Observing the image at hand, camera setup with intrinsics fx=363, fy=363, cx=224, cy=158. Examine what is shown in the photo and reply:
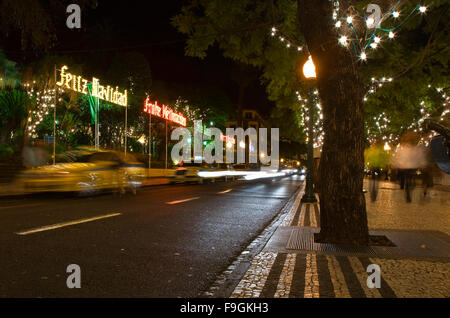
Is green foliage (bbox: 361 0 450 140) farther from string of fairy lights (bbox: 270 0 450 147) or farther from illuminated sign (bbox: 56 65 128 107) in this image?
illuminated sign (bbox: 56 65 128 107)

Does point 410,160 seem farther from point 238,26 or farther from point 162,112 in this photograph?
point 162,112

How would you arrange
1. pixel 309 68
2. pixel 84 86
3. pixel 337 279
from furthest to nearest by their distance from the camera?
pixel 84 86
pixel 309 68
pixel 337 279

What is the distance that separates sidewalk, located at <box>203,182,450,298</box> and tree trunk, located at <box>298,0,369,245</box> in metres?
0.48

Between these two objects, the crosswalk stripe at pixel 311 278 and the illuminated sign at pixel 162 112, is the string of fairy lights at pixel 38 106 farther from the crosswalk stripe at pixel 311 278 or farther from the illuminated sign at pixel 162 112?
the crosswalk stripe at pixel 311 278

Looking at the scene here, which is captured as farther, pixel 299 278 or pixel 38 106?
pixel 38 106

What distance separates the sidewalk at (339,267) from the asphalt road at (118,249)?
1.50 feet

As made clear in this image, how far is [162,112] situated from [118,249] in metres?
32.0

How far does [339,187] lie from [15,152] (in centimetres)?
2845

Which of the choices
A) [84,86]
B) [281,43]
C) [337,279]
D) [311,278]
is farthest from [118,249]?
[84,86]

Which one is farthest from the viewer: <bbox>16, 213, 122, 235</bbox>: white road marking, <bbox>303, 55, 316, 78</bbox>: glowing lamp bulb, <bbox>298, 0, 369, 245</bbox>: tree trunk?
<bbox>303, 55, 316, 78</bbox>: glowing lamp bulb

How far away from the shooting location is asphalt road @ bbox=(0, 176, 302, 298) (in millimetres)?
3863

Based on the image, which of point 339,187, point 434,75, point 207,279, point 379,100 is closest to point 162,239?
point 207,279

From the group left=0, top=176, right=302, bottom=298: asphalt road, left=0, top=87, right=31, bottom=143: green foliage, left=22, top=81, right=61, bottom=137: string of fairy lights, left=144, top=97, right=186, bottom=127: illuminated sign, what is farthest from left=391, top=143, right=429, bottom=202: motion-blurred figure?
left=0, top=87, right=31, bottom=143: green foliage

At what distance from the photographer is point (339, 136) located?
6.43 metres
